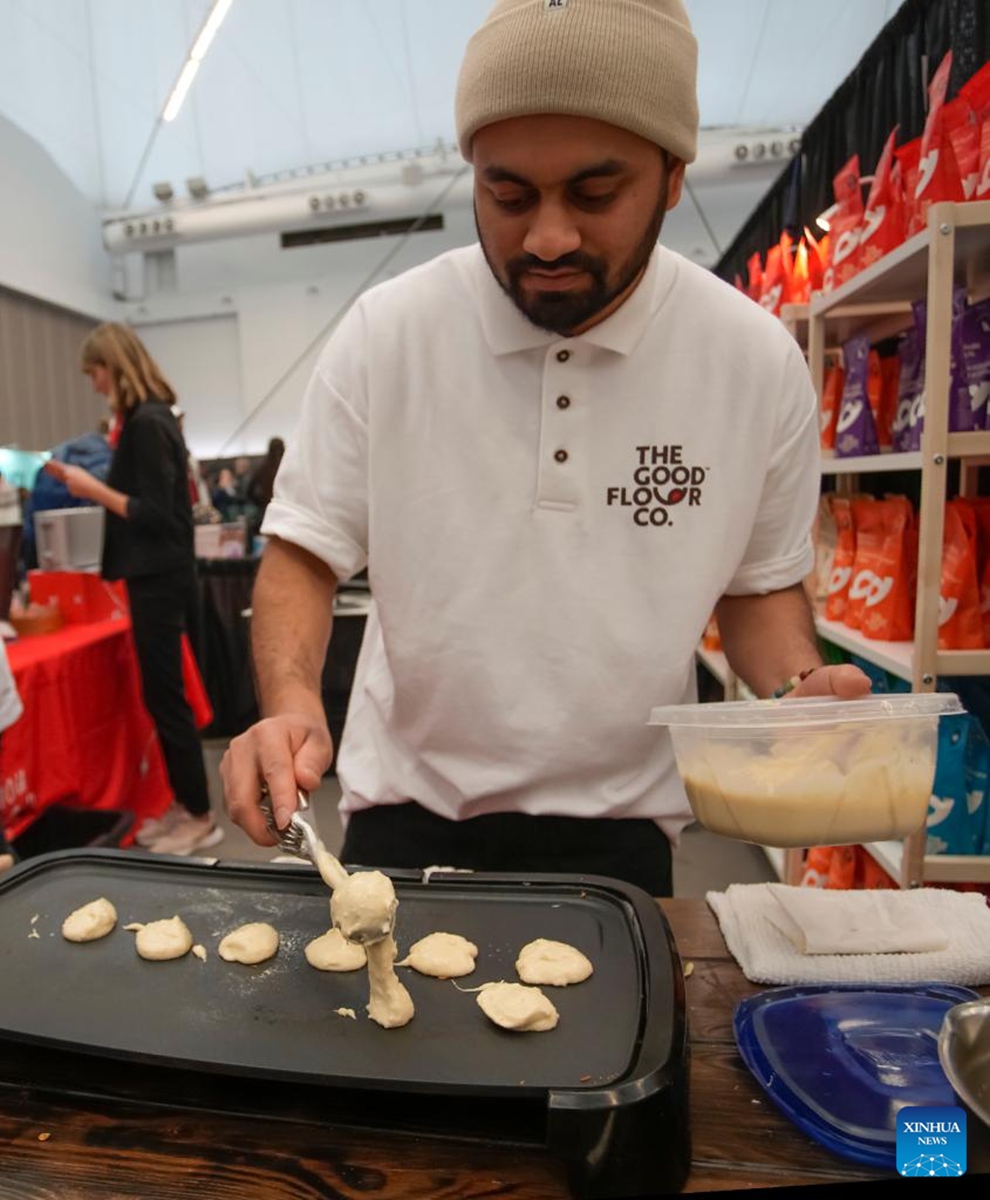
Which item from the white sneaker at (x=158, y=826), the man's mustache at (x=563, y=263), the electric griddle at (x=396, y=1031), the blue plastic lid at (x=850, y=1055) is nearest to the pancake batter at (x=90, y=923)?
the electric griddle at (x=396, y=1031)

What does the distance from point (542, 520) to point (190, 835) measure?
2.74 metres

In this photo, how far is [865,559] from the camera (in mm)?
1938

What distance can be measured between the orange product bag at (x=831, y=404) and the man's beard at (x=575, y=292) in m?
1.33

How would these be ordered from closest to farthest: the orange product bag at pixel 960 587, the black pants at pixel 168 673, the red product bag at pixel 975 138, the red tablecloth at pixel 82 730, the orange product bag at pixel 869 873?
the red product bag at pixel 975 138
the orange product bag at pixel 960 587
the orange product bag at pixel 869 873
the red tablecloth at pixel 82 730
the black pants at pixel 168 673

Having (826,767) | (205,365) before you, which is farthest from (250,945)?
(205,365)

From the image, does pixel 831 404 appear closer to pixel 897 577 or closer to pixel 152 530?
pixel 897 577

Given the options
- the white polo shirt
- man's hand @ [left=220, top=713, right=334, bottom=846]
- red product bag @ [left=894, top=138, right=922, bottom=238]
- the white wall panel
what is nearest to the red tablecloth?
the white polo shirt

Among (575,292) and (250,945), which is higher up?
(575,292)

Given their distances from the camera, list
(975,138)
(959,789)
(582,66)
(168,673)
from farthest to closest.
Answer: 1. (168,673)
2. (959,789)
3. (975,138)
4. (582,66)

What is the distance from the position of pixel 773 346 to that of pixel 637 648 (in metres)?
0.44

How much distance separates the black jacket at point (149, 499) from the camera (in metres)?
3.13

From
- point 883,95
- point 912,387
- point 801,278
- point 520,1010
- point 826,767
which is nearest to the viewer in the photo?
point 520,1010

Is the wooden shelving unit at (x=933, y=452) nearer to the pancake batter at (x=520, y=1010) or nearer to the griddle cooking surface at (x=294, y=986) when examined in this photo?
the griddle cooking surface at (x=294, y=986)

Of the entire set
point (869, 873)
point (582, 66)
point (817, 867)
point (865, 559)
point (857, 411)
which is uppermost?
point (582, 66)
